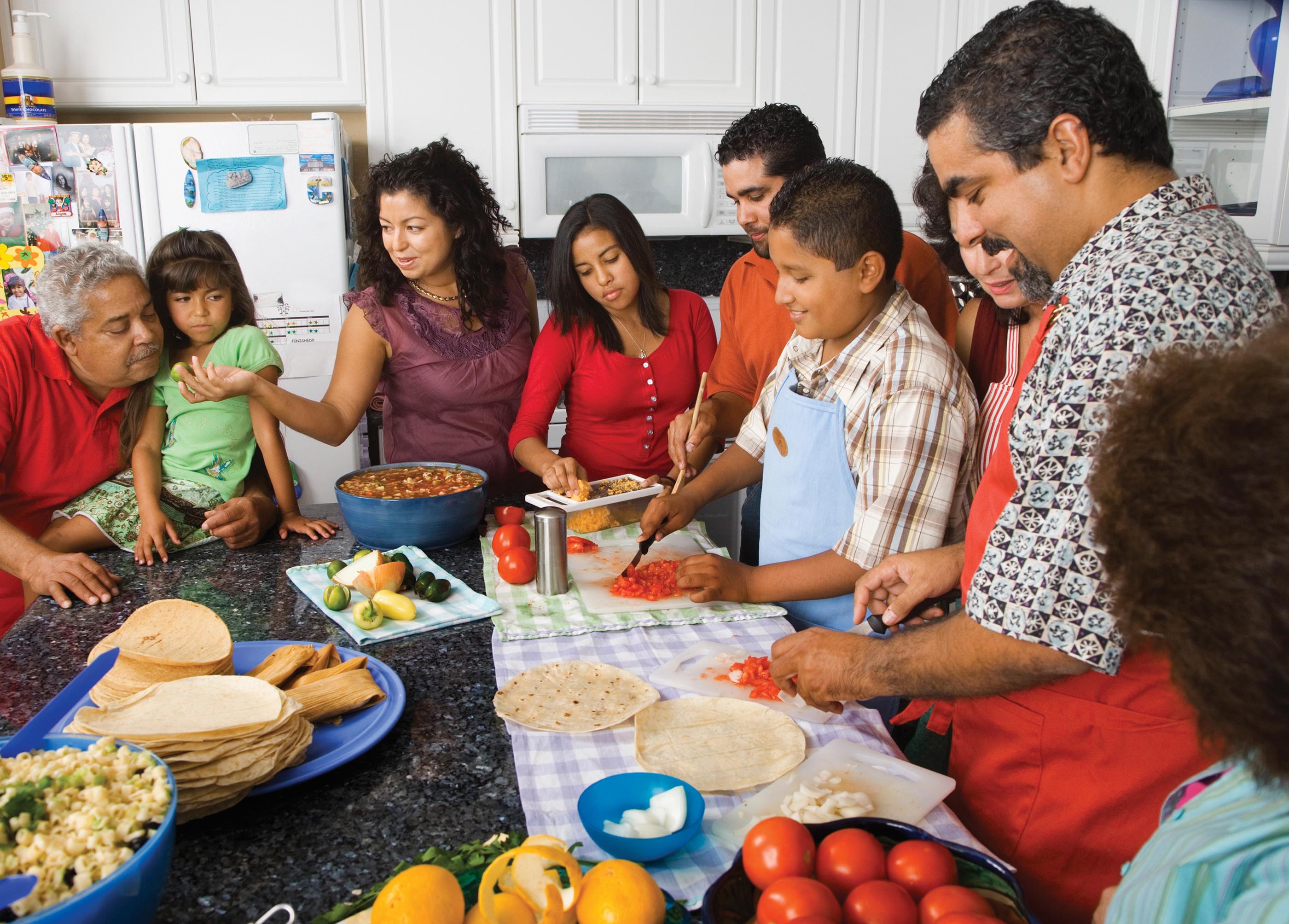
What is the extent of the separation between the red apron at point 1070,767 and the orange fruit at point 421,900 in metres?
0.72

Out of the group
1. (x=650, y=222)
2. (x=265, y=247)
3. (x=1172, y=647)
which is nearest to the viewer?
(x=1172, y=647)

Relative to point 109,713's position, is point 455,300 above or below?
above

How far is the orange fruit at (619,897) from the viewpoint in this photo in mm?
839

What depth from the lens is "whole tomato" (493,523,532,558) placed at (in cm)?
205

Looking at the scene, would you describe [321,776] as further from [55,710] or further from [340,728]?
[55,710]

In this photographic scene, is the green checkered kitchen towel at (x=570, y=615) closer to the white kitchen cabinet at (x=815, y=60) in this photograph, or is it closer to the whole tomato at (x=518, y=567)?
the whole tomato at (x=518, y=567)

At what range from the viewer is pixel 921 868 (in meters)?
0.89

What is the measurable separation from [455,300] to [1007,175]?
6.09 feet

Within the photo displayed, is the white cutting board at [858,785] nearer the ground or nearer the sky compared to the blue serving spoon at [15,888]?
nearer the ground

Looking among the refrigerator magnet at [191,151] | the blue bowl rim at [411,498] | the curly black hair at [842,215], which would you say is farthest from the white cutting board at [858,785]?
the refrigerator magnet at [191,151]

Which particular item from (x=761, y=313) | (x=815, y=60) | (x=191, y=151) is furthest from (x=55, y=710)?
(x=815, y=60)

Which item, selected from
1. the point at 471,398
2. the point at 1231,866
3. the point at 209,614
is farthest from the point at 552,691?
the point at 471,398

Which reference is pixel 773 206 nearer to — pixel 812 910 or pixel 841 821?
pixel 841 821

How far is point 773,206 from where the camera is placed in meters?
1.88
